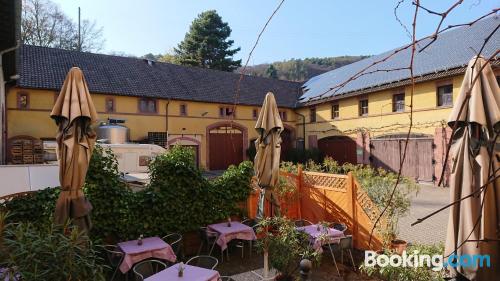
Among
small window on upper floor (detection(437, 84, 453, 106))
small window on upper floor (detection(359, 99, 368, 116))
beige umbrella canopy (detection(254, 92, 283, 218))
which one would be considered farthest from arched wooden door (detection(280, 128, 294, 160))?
beige umbrella canopy (detection(254, 92, 283, 218))

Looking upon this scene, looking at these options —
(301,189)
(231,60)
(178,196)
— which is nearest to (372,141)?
(301,189)

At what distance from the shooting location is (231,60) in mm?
37875

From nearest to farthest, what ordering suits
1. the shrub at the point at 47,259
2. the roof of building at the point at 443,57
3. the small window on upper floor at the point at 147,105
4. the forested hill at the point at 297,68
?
the shrub at the point at 47,259 < the roof of building at the point at 443,57 < the small window on upper floor at the point at 147,105 < the forested hill at the point at 297,68

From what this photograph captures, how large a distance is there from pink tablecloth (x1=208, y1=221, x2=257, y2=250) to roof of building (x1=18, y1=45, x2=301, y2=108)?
15.8m

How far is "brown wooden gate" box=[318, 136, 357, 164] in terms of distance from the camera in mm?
21266

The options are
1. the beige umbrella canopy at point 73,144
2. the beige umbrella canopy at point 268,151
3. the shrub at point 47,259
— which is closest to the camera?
the shrub at point 47,259

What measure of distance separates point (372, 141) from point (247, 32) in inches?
763

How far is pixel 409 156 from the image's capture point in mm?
17734

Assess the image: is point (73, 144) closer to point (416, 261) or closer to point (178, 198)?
point (178, 198)

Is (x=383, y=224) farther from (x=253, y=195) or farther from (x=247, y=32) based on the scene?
(x=247, y=32)

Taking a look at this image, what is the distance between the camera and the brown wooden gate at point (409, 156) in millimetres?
16688

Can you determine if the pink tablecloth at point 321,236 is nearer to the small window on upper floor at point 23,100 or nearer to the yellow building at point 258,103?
the yellow building at point 258,103

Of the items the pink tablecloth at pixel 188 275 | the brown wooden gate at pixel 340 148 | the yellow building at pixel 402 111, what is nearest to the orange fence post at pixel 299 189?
the pink tablecloth at pixel 188 275

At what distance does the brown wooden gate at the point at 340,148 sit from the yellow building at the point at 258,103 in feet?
0.24
